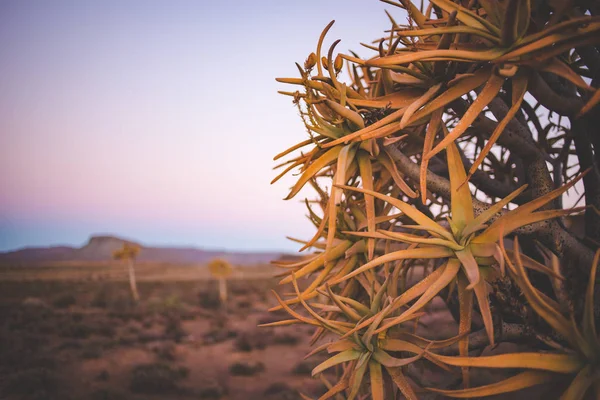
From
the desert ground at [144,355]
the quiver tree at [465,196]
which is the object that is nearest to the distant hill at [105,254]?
the desert ground at [144,355]

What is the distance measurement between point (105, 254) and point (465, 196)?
3966 inches

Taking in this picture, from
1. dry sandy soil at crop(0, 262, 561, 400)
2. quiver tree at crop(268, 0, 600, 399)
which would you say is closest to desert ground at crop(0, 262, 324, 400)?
dry sandy soil at crop(0, 262, 561, 400)

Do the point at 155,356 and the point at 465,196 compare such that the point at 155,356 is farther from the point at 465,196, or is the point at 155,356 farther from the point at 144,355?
the point at 465,196

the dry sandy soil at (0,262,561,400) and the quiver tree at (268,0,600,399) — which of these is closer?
the quiver tree at (268,0,600,399)

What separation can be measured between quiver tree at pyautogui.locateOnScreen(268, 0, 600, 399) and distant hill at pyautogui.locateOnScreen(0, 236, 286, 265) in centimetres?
3696

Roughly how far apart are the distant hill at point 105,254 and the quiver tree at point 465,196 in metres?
37.0

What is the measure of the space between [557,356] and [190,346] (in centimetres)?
1310

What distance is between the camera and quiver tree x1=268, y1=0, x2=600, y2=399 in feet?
4.89

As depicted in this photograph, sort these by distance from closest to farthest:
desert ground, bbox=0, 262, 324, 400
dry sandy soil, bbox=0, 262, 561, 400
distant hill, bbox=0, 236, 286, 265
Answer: dry sandy soil, bbox=0, 262, 561, 400
desert ground, bbox=0, 262, 324, 400
distant hill, bbox=0, 236, 286, 265

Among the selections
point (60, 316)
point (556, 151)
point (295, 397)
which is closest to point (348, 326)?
point (556, 151)

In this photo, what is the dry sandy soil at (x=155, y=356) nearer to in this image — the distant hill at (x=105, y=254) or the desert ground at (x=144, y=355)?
the desert ground at (x=144, y=355)

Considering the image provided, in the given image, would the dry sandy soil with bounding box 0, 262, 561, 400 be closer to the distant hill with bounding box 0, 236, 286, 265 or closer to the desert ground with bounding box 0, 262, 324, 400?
the desert ground with bounding box 0, 262, 324, 400

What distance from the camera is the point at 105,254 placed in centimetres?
8769

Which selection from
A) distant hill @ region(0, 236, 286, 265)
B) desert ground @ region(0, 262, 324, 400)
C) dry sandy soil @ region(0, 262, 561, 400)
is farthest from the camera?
distant hill @ region(0, 236, 286, 265)
